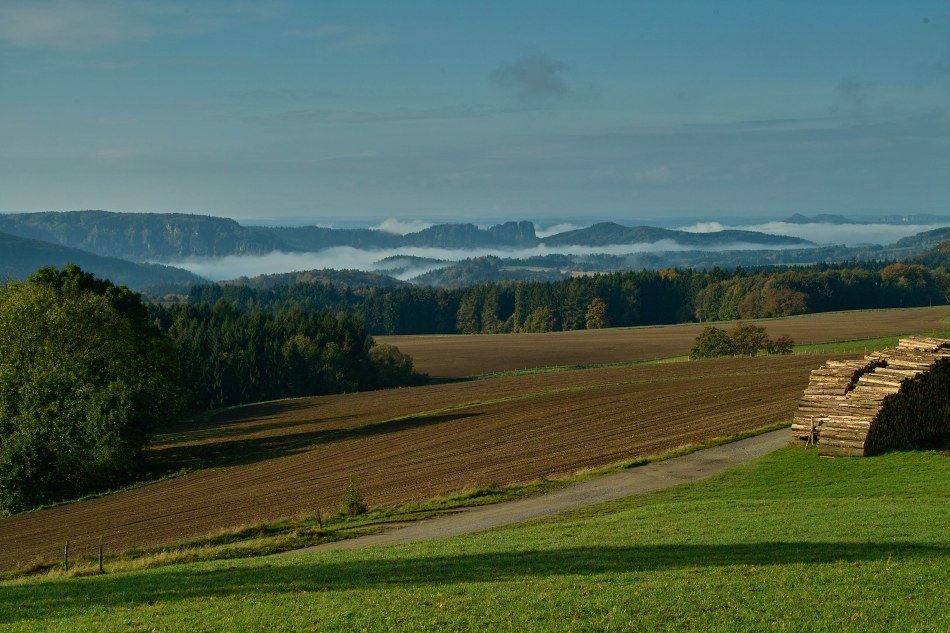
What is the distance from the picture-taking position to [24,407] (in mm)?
47625

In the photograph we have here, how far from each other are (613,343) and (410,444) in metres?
82.5

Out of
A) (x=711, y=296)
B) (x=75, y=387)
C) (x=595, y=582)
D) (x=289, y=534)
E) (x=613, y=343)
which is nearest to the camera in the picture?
(x=595, y=582)

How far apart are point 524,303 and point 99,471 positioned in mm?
153028

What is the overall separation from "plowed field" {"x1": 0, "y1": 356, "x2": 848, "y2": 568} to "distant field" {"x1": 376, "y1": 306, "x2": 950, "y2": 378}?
119 ft

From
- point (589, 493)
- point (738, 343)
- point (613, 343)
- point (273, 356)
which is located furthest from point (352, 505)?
point (613, 343)

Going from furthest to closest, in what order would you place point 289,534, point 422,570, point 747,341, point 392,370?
point 392,370
point 747,341
point 289,534
point 422,570

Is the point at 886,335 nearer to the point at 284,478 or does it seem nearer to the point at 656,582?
the point at 284,478

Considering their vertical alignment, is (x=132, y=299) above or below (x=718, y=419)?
above

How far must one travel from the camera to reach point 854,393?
34625 mm

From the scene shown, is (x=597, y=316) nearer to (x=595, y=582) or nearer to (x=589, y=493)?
(x=589, y=493)

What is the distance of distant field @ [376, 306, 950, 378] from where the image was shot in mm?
106875

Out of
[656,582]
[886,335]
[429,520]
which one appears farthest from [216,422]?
[886,335]

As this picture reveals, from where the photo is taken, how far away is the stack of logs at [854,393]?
3359 centimetres

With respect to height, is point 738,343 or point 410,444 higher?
point 738,343
